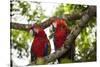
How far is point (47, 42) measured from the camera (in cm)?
224

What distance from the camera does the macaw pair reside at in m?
2.20

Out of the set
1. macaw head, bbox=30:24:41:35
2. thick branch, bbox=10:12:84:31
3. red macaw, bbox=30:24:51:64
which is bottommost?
red macaw, bbox=30:24:51:64

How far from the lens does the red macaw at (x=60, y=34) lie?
2.29 metres

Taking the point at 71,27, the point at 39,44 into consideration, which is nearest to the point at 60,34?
the point at 71,27

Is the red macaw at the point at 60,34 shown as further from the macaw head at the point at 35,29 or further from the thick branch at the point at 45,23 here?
the macaw head at the point at 35,29

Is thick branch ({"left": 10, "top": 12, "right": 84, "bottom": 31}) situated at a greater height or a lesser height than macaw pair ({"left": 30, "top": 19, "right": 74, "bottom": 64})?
greater

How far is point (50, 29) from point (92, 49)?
600 millimetres

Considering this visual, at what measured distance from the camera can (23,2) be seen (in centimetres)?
214

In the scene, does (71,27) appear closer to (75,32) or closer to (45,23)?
(75,32)

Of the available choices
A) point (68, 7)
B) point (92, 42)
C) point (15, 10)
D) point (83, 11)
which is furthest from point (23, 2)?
point (92, 42)

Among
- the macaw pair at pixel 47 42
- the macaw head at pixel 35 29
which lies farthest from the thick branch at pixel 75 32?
the macaw head at pixel 35 29

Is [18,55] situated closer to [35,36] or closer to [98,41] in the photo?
[35,36]

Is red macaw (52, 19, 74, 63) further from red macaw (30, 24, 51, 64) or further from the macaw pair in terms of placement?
red macaw (30, 24, 51, 64)

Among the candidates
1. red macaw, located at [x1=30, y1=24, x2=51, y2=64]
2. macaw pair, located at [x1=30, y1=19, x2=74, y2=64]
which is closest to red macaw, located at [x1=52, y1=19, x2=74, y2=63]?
macaw pair, located at [x1=30, y1=19, x2=74, y2=64]
